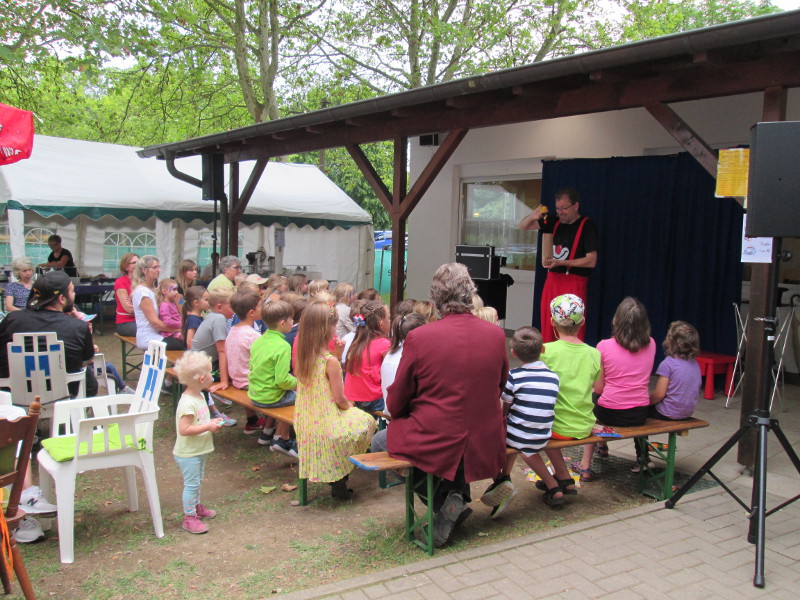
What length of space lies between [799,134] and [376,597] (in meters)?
2.88

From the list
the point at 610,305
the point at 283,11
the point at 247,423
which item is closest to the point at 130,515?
the point at 247,423

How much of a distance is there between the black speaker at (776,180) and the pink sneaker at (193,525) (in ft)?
10.6

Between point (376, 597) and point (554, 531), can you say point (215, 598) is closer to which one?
point (376, 597)

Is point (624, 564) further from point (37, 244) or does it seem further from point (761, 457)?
point (37, 244)

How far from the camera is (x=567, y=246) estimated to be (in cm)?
658

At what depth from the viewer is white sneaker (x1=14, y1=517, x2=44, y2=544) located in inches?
135

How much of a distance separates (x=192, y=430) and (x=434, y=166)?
4.07 metres

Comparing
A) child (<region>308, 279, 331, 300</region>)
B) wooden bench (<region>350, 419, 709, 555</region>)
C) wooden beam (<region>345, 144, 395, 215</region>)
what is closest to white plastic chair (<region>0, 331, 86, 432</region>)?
child (<region>308, 279, 331, 300</region>)

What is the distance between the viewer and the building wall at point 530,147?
7078 mm

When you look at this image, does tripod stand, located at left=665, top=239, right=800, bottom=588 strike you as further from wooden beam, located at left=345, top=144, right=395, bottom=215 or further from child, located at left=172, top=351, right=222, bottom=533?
wooden beam, located at left=345, top=144, right=395, bottom=215

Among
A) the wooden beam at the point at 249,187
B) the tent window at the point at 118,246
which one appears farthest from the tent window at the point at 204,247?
the wooden beam at the point at 249,187

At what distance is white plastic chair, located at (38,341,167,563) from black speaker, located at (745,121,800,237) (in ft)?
10.8

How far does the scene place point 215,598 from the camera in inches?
114

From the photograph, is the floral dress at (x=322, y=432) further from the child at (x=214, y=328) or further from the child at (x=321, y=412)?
the child at (x=214, y=328)
